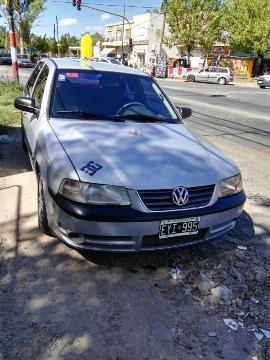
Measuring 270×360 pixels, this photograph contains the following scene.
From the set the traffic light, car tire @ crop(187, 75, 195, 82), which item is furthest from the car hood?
car tire @ crop(187, 75, 195, 82)

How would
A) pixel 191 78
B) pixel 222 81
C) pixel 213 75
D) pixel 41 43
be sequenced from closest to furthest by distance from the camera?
1. pixel 222 81
2. pixel 213 75
3. pixel 191 78
4. pixel 41 43

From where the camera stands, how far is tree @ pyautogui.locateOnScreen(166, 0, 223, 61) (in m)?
45.5

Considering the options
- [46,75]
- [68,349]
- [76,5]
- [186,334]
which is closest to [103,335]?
[68,349]

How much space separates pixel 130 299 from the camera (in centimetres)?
315

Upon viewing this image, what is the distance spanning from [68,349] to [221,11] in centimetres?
4955

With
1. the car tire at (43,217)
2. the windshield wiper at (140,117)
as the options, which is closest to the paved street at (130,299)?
the car tire at (43,217)

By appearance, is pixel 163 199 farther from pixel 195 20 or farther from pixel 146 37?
pixel 146 37

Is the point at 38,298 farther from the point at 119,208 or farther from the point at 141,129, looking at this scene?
the point at 141,129

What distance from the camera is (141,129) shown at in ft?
13.6

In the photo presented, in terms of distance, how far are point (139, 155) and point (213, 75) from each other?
35050 millimetres

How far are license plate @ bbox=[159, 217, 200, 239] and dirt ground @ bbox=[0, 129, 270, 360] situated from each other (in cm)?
48

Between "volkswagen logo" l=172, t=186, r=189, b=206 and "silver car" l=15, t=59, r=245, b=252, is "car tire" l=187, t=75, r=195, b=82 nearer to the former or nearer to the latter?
"silver car" l=15, t=59, r=245, b=252

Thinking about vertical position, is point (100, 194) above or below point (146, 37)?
below

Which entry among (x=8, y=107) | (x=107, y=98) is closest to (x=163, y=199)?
(x=107, y=98)
